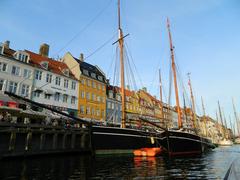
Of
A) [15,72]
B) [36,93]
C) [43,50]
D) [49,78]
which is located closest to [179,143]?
[36,93]

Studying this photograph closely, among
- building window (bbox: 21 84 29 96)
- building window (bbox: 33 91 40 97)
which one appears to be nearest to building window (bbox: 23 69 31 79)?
building window (bbox: 21 84 29 96)

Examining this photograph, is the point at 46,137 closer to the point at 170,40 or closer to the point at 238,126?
the point at 170,40

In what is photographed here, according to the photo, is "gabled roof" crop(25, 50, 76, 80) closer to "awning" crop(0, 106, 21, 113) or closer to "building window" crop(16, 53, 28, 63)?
"building window" crop(16, 53, 28, 63)

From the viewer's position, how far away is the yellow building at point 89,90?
43.8 meters

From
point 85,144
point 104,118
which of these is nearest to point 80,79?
point 104,118

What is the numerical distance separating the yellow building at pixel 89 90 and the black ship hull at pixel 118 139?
2035 cm

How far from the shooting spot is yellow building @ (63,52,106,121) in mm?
43812

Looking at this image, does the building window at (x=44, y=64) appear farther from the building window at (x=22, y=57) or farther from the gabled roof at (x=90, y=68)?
the gabled roof at (x=90, y=68)

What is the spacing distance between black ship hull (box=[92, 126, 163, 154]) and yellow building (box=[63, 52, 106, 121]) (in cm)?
2035

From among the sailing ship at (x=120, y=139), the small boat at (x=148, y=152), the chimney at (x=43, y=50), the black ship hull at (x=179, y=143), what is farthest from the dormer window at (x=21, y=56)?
the black ship hull at (x=179, y=143)

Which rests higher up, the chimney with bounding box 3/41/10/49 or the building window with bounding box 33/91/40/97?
the chimney with bounding box 3/41/10/49

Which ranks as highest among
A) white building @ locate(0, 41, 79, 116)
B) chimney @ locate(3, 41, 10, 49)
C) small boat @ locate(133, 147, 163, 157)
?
chimney @ locate(3, 41, 10, 49)

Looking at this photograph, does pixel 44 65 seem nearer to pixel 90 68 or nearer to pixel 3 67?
pixel 3 67

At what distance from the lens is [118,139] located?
864 inches
